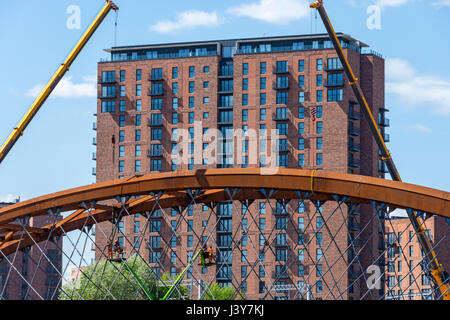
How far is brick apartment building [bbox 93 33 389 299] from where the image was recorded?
513 ft

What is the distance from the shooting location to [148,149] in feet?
549

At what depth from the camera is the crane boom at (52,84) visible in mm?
80750

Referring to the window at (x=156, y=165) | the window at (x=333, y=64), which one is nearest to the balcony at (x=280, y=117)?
the window at (x=333, y=64)

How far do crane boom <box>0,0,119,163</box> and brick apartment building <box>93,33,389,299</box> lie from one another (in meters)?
71.3

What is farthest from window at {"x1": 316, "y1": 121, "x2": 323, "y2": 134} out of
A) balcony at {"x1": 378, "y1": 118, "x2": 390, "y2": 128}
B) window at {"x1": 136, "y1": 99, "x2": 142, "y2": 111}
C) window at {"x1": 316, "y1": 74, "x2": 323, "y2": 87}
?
window at {"x1": 136, "y1": 99, "x2": 142, "y2": 111}

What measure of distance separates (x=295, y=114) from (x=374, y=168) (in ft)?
50.1

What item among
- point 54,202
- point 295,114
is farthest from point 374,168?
point 54,202

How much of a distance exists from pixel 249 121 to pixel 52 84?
8357 cm

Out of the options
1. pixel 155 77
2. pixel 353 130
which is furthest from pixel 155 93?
pixel 353 130

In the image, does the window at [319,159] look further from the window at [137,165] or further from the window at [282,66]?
the window at [137,165]

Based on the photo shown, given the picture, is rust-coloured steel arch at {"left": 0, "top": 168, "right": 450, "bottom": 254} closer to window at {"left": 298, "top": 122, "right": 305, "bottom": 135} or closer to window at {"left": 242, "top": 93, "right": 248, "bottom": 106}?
window at {"left": 298, "top": 122, "right": 305, "bottom": 135}

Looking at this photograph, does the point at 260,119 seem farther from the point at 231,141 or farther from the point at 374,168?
the point at 374,168
